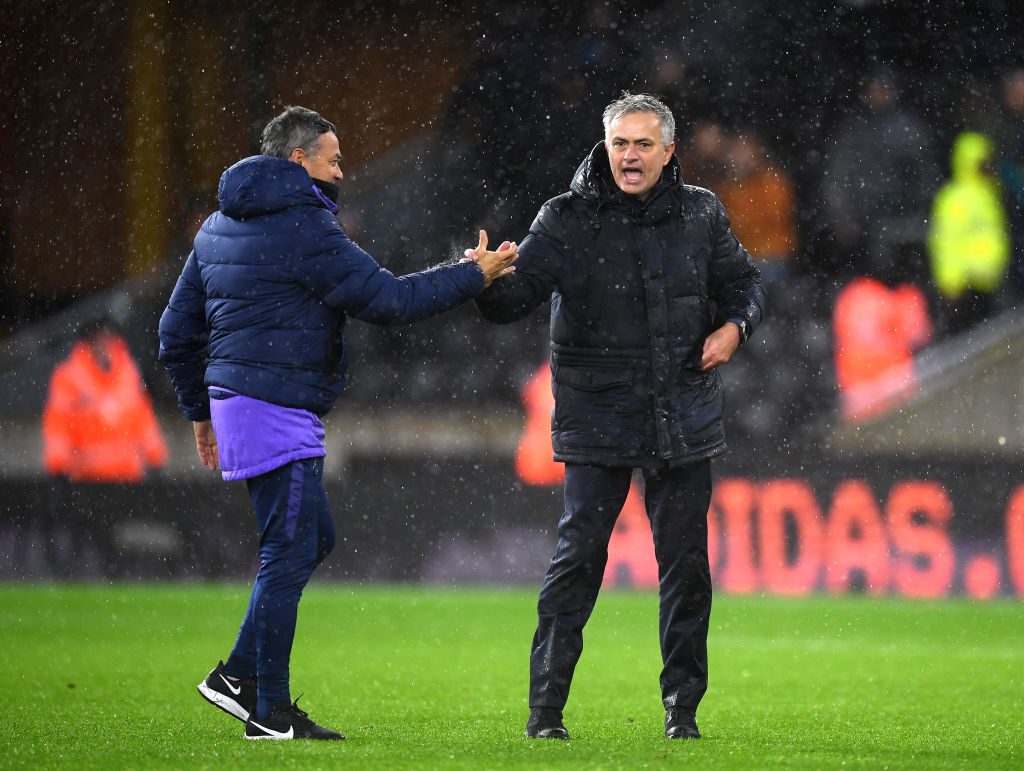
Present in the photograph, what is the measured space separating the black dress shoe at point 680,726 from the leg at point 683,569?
0.02 meters

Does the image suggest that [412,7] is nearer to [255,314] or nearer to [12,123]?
[12,123]

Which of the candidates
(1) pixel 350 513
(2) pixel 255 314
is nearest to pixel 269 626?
(2) pixel 255 314

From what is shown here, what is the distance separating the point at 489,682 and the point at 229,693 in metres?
1.99

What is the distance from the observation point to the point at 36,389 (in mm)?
12742

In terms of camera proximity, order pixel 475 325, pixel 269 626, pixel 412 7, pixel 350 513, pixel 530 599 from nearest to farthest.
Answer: pixel 269 626
pixel 530 599
pixel 350 513
pixel 475 325
pixel 412 7

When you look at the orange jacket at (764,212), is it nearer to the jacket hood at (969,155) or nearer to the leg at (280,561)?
the jacket hood at (969,155)

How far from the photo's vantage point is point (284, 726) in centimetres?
411

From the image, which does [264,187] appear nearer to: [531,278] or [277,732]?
[531,278]

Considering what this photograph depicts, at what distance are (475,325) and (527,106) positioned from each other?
A: 3587 millimetres

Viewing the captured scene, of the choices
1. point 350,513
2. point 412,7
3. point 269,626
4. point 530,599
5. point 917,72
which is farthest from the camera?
point 412,7

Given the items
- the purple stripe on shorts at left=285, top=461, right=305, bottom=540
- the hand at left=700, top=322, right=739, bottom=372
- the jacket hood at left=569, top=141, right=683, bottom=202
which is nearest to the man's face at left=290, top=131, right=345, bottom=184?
the jacket hood at left=569, top=141, right=683, bottom=202

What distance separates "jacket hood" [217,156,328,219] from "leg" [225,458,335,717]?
0.64 m

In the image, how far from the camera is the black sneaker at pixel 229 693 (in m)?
4.17

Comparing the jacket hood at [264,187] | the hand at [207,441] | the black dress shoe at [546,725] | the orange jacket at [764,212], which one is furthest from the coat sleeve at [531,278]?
the orange jacket at [764,212]
